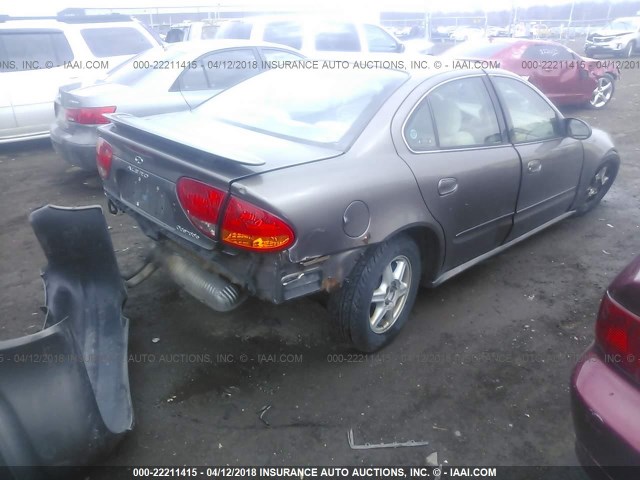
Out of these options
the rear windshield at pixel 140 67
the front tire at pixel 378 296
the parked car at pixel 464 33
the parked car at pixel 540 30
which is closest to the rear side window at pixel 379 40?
the rear windshield at pixel 140 67

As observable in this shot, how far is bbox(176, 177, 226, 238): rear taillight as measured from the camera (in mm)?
2271

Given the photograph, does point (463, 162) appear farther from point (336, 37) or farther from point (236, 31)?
point (236, 31)

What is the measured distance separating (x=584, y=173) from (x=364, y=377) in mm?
2786

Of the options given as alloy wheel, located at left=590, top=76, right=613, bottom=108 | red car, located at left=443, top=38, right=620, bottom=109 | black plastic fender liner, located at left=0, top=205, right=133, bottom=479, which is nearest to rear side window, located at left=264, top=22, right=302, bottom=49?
red car, located at left=443, top=38, right=620, bottom=109

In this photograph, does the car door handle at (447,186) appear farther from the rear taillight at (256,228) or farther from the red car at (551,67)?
the red car at (551,67)

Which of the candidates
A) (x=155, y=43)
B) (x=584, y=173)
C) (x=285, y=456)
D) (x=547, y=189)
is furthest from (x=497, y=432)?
(x=155, y=43)

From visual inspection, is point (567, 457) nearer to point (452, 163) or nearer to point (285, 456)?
point (285, 456)

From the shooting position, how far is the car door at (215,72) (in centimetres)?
553

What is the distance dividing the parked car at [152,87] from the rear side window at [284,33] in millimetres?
2918

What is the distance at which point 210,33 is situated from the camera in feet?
34.8

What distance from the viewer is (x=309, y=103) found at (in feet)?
9.84

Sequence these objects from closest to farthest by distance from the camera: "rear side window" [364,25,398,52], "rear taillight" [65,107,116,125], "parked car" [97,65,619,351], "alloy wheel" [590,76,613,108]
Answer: "parked car" [97,65,619,351] < "rear taillight" [65,107,116,125] < "rear side window" [364,25,398,52] < "alloy wheel" [590,76,613,108]

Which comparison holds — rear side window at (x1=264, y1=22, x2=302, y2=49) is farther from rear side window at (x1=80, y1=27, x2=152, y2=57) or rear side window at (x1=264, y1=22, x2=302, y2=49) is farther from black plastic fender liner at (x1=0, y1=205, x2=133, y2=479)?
black plastic fender liner at (x1=0, y1=205, x2=133, y2=479)

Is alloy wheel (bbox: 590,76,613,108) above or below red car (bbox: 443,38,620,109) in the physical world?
below
